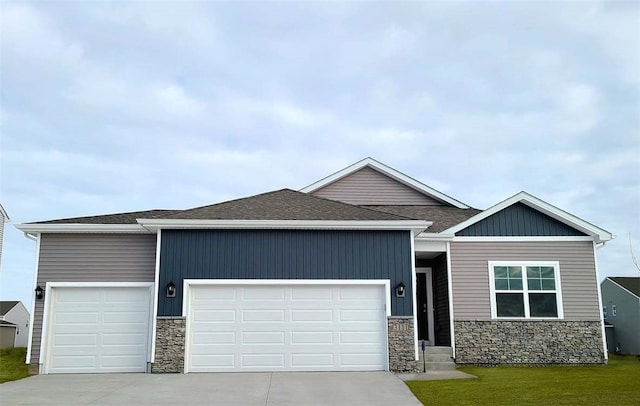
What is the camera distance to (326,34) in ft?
52.1

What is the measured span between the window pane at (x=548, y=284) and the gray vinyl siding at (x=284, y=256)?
4.17 m

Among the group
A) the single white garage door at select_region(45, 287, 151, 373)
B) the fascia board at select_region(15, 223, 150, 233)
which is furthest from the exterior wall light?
the fascia board at select_region(15, 223, 150, 233)

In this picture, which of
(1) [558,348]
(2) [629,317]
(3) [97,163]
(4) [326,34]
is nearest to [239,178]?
(3) [97,163]

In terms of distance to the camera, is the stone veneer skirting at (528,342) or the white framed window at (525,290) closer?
the stone veneer skirting at (528,342)

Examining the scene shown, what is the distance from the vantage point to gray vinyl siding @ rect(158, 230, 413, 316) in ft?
45.2

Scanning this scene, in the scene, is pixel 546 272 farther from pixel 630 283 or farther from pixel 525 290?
pixel 630 283

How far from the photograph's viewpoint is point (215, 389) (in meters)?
11.0

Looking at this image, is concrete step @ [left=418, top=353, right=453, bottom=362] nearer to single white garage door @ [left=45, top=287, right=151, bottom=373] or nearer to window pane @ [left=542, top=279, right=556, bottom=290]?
window pane @ [left=542, top=279, right=556, bottom=290]

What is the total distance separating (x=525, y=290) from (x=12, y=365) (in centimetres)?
1319

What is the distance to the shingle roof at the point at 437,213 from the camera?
1668 cm

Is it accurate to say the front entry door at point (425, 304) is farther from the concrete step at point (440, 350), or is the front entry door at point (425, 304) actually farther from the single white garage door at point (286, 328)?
the single white garage door at point (286, 328)

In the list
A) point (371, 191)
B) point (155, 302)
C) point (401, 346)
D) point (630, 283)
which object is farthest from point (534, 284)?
point (630, 283)

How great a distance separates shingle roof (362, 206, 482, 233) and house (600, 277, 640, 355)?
503 inches

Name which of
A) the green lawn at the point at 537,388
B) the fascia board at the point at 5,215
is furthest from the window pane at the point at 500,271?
the fascia board at the point at 5,215
